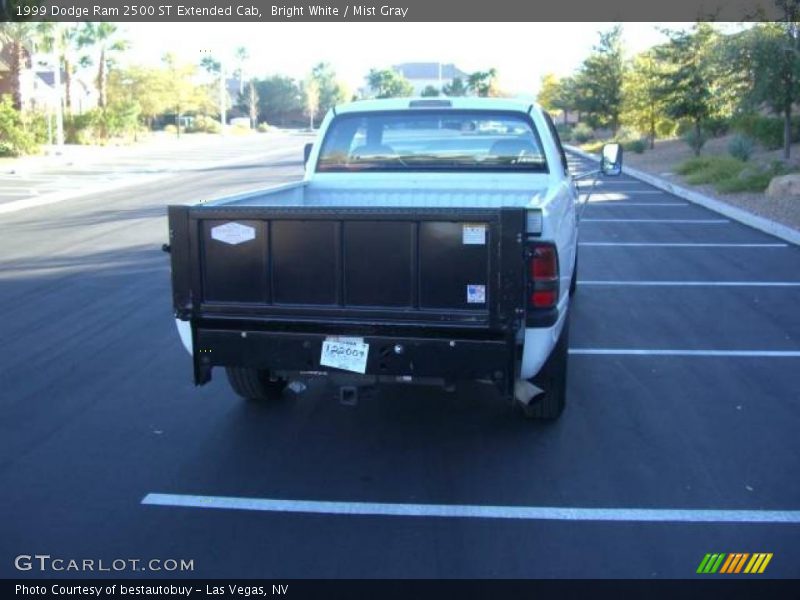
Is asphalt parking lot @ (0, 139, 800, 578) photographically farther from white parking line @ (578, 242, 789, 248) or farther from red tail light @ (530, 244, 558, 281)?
white parking line @ (578, 242, 789, 248)

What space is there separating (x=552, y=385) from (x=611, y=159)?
3258 millimetres

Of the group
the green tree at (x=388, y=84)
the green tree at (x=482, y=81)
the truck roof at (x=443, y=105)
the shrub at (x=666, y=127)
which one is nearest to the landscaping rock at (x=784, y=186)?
the truck roof at (x=443, y=105)

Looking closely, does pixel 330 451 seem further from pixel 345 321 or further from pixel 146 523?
pixel 146 523

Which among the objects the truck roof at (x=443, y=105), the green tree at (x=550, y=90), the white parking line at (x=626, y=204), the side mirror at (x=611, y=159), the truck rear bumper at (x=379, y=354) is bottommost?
the white parking line at (x=626, y=204)

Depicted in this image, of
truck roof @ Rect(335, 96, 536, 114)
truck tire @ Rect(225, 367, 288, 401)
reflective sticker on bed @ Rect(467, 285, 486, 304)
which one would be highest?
truck roof @ Rect(335, 96, 536, 114)

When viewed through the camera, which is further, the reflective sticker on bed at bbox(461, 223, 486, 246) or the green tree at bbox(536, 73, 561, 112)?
the green tree at bbox(536, 73, 561, 112)

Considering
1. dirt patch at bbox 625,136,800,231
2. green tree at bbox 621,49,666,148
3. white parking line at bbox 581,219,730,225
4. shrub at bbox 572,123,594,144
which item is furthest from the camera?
shrub at bbox 572,123,594,144

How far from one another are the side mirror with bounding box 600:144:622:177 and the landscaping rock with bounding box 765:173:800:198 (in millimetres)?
10951

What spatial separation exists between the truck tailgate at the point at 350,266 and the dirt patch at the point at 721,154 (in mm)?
11548

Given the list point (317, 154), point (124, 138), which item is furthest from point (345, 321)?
point (124, 138)

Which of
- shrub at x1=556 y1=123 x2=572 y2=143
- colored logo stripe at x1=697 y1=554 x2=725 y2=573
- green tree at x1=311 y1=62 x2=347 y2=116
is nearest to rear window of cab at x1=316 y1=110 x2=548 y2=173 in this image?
colored logo stripe at x1=697 y1=554 x2=725 y2=573

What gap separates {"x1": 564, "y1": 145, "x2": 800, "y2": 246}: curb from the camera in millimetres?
14930

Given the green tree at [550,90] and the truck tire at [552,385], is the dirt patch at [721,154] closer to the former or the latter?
the truck tire at [552,385]

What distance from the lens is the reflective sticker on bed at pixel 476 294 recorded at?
505 cm
